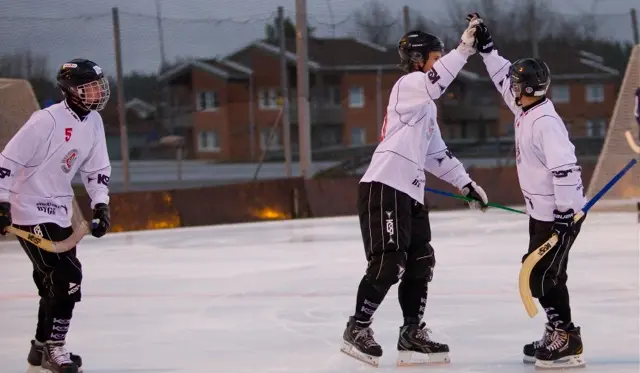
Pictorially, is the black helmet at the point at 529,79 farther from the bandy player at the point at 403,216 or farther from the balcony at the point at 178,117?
the balcony at the point at 178,117

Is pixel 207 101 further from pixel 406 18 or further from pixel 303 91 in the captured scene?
pixel 406 18

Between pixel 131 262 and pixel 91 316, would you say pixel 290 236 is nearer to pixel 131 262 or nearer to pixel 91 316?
pixel 131 262

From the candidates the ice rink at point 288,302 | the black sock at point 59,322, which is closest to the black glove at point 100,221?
the black sock at point 59,322

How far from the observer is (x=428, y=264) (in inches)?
176

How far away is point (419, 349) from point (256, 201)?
650cm

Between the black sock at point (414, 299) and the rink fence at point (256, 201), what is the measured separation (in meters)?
5.86

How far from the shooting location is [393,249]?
432 cm

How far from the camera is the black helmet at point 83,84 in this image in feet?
14.2

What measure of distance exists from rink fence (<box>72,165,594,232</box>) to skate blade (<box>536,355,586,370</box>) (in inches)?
248

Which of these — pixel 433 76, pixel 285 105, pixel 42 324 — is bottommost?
pixel 42 324

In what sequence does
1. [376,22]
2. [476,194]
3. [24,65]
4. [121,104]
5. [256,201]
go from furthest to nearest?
[376,22] < [256,201] < [121,104] < [24,65] < [476,194]

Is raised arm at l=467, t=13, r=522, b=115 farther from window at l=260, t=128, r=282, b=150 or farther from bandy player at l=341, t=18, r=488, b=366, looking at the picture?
window at l=260, t=128, r=282, b=150

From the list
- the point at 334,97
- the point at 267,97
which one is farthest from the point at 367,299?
the point at 334,97

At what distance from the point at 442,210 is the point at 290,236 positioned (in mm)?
2592
